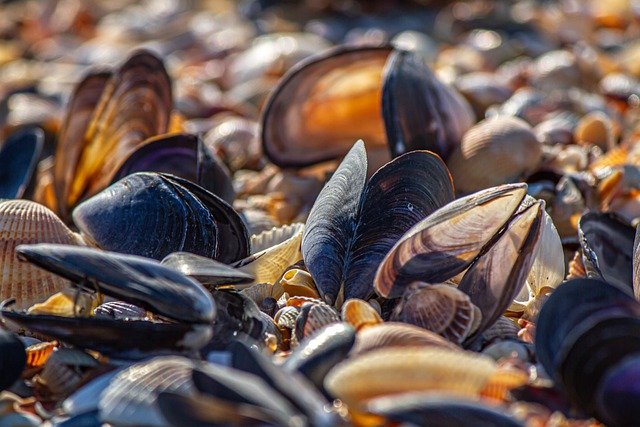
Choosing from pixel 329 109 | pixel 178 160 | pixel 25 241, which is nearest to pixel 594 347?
pixel 25 241

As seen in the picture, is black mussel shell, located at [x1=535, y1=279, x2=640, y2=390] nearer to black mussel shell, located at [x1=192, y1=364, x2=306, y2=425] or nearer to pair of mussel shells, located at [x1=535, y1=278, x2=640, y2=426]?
pair of mussel shells, located at [x1=535, y1=278, x2=640, y2=426]

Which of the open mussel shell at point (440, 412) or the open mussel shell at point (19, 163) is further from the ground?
the open mussel shell at point (440, 412)

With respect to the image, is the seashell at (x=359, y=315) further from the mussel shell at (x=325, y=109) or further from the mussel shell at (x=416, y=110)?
the mussel shell at (x=325, y=109)

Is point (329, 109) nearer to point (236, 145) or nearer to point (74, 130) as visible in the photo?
point (236, 145)

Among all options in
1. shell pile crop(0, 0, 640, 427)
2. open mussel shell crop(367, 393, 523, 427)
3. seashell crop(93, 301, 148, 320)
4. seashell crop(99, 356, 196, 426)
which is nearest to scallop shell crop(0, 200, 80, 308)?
shell pile crop(0, 0, 640, 427)

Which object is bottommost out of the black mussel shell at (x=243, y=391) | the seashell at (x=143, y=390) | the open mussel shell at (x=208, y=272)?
the open mussel shell at (x=208, y=272)

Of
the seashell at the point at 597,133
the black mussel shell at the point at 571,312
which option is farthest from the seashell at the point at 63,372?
the seashell at the point at 597,133

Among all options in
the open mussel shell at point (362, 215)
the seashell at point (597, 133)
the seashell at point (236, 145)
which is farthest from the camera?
the seashell at point (236, 145)
